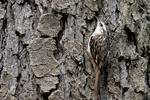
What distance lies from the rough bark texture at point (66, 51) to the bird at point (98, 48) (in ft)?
0.10

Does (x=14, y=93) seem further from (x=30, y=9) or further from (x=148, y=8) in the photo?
(x=148, y=8)

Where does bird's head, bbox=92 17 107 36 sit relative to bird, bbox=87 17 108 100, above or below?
above

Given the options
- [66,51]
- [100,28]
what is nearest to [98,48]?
[100,28]

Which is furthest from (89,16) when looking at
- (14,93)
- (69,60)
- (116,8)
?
(14,93)

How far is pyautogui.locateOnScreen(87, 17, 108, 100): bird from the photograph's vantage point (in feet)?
5.27

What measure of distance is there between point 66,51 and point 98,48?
0.99 ft

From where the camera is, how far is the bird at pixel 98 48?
1.61 meters

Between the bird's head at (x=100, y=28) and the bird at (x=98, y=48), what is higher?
the bird's head at (x=100, y=28)

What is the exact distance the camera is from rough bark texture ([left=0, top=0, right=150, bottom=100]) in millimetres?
1582

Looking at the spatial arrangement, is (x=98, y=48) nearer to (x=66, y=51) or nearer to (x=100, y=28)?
(x=100, y=28)

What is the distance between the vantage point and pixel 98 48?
185cm

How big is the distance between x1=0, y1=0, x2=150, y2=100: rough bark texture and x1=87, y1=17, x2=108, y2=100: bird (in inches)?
1.2

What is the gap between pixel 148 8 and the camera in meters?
1.76

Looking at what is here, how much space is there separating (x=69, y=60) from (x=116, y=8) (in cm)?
40
